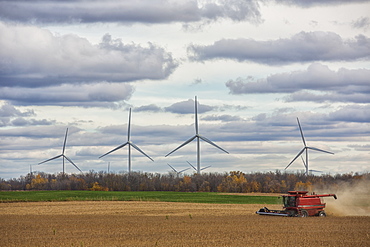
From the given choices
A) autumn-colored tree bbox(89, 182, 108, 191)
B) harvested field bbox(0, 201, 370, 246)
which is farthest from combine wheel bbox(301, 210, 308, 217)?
autumn-colored tree bbox(89, 182, 108, 191)

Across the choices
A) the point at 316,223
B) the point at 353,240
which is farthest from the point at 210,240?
the point at 316,223

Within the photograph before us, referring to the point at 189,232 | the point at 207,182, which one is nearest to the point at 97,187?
the point at 207,182

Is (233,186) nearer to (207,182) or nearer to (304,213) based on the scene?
(207,182)

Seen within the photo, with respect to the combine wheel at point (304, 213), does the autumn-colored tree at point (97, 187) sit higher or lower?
higher

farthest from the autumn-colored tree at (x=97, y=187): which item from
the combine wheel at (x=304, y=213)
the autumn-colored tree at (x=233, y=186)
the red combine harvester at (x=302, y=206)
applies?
the combine wheel at (x=304, y=213)

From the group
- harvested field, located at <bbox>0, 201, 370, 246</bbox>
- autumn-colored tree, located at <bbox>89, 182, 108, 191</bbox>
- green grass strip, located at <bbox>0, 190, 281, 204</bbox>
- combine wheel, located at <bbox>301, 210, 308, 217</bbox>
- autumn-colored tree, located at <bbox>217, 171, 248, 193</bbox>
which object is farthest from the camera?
autumn-colored tree, located at <bbox>89, 182, 108, 191</bbox>

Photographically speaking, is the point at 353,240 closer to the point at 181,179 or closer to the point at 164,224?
the point at 164,224

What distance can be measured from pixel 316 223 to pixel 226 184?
119622 millimetres

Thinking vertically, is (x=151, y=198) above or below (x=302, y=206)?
above

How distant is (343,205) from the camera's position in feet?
225

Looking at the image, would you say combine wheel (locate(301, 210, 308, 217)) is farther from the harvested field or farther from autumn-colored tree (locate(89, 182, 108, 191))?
autumn-colored tree (locate(89, 182, 108, 191))

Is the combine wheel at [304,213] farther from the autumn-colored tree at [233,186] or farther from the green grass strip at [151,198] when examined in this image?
the autumn-colored tree at [233,186]

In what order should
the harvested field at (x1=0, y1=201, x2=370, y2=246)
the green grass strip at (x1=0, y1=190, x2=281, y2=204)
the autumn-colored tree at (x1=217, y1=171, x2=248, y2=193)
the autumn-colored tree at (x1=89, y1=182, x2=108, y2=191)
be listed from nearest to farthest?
1. the harvested field at (x1=0, y1=201, x2=370, y2=246)
2. the green grass strip at (x1=0, y1=190, x2=281, y2=204)
3. the autumn-colored tree at (x1=217, y1=171, x2=248, y2=193)
4. the autumn-colored tree at (x1=89, y1=182, x2=108, y2=191)

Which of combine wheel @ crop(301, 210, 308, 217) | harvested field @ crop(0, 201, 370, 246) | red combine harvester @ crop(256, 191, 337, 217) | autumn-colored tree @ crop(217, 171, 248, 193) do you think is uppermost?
autumn-colored tree @ crop(217, 171, 248, 193)
